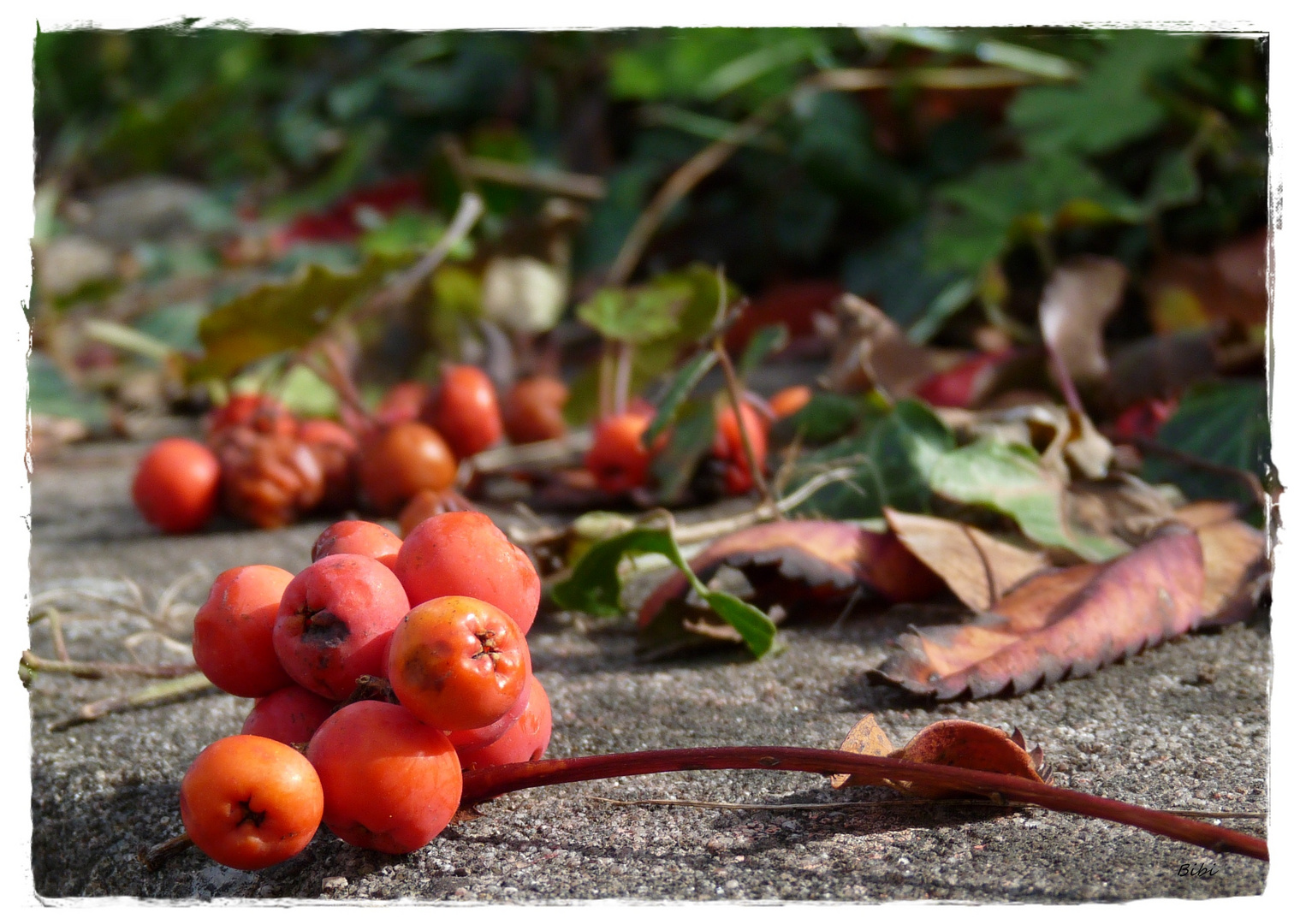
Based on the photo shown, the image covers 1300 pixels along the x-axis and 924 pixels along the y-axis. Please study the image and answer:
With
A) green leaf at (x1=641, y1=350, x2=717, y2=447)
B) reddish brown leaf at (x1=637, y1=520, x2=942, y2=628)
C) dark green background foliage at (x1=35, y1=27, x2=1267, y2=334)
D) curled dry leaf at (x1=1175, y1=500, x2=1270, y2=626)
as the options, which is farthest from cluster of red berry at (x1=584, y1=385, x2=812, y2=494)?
dark green background foliage at (x1=35, y1=27, x2=1267, y2=334)

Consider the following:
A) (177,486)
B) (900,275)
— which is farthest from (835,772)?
(900,275)

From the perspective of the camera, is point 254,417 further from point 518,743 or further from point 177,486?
point 518,743

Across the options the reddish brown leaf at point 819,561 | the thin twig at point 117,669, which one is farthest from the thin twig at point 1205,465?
the thin twig at point 117,669

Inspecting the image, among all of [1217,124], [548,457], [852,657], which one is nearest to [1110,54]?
[1217,124]

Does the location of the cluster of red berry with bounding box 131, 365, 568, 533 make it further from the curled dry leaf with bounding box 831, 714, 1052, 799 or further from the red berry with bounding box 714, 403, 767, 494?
the curled dry leaf with bounding box 831, 714, 1052, 799

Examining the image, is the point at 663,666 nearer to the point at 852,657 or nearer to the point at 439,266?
the point at 852,657
